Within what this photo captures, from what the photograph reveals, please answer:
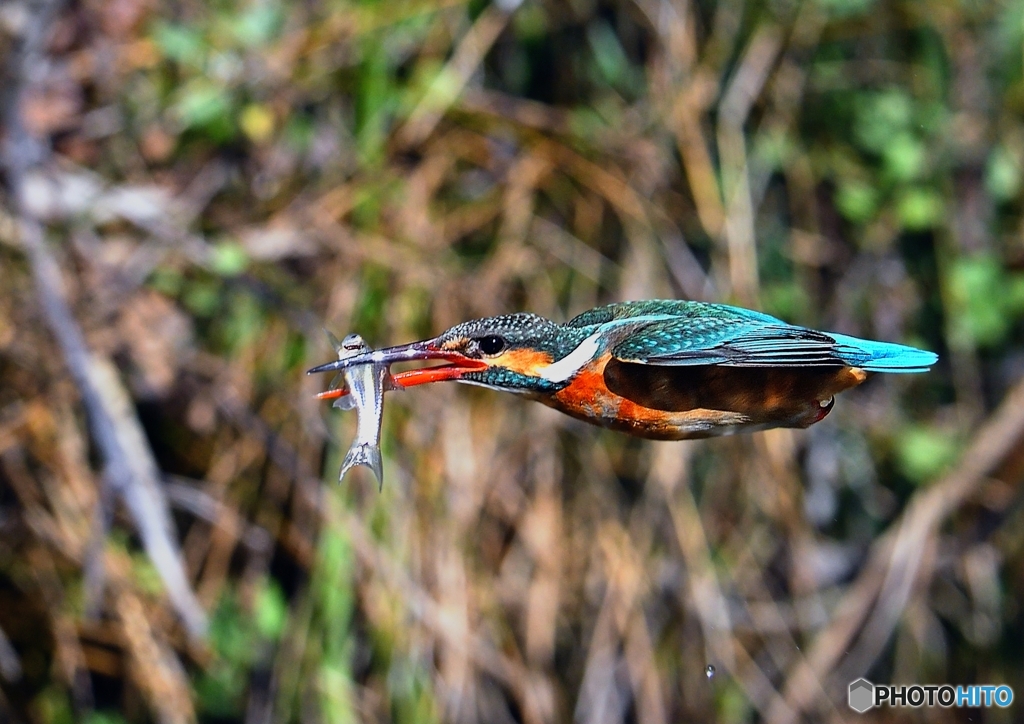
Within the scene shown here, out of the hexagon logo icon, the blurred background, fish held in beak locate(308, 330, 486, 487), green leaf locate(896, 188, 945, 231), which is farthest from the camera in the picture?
green leaf locate(896, 188, 945, 231)

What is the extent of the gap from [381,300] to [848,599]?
1.46 metres

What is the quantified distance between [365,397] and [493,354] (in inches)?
7.2

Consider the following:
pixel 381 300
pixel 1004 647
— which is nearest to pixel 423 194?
pixel 381 300

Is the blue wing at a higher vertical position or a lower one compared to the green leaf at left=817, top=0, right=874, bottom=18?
lower

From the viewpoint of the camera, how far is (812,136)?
3.26 metres

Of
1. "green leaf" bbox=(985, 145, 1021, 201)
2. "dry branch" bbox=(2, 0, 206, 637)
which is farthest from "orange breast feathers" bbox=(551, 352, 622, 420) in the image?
"green leaf" bbox=(985, 145, 1021, 201)

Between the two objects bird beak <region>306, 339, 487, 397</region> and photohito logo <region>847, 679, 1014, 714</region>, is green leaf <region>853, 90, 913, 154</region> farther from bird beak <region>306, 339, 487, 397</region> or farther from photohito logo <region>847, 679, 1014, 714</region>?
bird beak <region>306, 339, 487, 397</region>

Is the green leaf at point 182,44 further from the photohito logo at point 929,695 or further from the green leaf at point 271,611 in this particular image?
the photohito logo at point 929,695

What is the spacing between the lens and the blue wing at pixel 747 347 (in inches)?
58.1

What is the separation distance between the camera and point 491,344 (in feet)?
4.99

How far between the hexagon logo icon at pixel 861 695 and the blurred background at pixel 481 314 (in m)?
0.04

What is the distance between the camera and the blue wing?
1476 mm

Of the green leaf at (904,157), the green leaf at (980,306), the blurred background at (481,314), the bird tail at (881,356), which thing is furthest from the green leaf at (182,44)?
the green leaf at (980,306)

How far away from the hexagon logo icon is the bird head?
5.99ft
